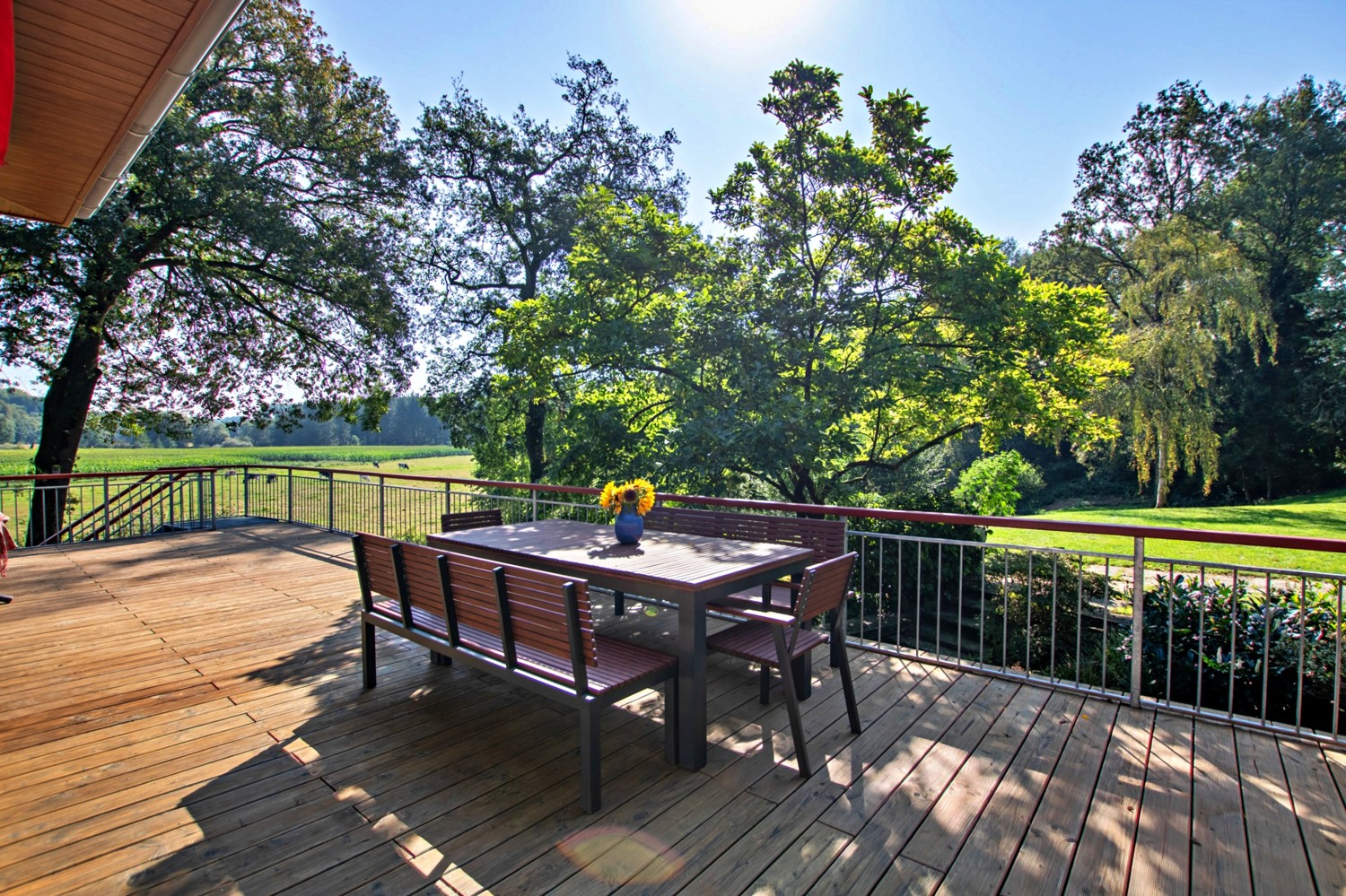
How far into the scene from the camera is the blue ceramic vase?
355 cm

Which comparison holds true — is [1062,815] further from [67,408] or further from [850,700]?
[67,408]

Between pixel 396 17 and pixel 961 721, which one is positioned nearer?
pixel 961 721

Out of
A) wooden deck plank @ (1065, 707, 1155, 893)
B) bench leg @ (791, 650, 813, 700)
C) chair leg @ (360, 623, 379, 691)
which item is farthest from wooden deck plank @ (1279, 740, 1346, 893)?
chair leg @ (360, 623, 379, 691)

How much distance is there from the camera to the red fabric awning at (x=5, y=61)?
162cm

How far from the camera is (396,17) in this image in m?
9.16

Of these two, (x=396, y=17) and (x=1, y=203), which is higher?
(x=396, y=17)

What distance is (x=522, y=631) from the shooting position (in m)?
2.42

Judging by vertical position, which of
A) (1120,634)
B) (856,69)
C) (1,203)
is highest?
(856,69)

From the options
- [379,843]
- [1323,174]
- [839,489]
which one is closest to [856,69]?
[839,489]

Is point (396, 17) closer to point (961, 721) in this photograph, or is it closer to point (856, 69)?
point (856, 69)

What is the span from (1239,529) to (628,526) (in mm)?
15720

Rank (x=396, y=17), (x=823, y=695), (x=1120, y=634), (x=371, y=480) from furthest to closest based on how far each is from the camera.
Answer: (x=396, y=17) < (x=371, y=480) < (x=1120, y=634) < (x=823, y=695)

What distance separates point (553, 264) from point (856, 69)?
8.31 m

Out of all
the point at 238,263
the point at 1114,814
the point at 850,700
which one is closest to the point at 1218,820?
the point at 1114,814
